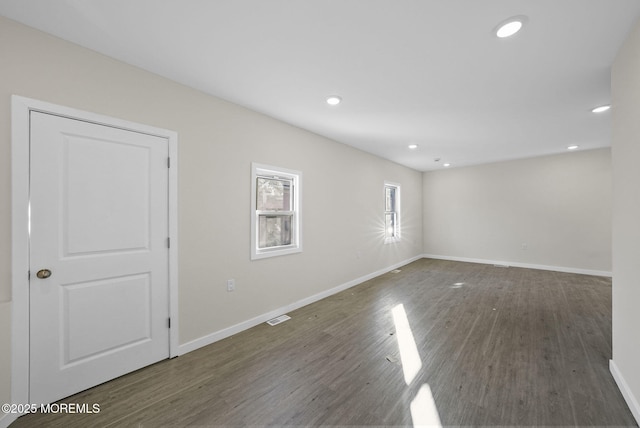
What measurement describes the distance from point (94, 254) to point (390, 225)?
5506 millimetres

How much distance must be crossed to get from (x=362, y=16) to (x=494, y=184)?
20.7 feet

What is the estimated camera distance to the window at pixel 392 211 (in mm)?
5973

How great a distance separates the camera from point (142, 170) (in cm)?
222

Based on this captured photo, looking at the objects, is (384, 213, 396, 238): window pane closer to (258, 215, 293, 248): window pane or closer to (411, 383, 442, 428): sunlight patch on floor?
(258, 215, 293, 248): window pane

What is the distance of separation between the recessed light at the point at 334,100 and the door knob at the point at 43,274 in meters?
2.84

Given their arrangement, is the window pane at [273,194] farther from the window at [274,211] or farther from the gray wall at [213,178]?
the gray wall at [213,178]

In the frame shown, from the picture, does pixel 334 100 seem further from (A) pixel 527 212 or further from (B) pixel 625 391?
(A) pixel 527 212

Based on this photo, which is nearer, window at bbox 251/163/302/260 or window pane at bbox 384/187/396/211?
window at bbox 251/163/302/260

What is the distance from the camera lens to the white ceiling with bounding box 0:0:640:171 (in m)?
1.59

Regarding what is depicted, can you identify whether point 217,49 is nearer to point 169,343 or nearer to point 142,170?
point 142,170

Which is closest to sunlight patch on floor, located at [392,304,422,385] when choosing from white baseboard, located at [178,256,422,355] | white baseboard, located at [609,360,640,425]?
white baseboard, located at [178,256,422,355]

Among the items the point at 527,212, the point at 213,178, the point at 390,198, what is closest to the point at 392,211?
the point at 390,198

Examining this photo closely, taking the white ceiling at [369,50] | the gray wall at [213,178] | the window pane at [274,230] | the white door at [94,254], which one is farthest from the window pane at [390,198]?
the white door at [94,254]

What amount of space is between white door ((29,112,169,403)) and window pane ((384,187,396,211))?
16.2ft
